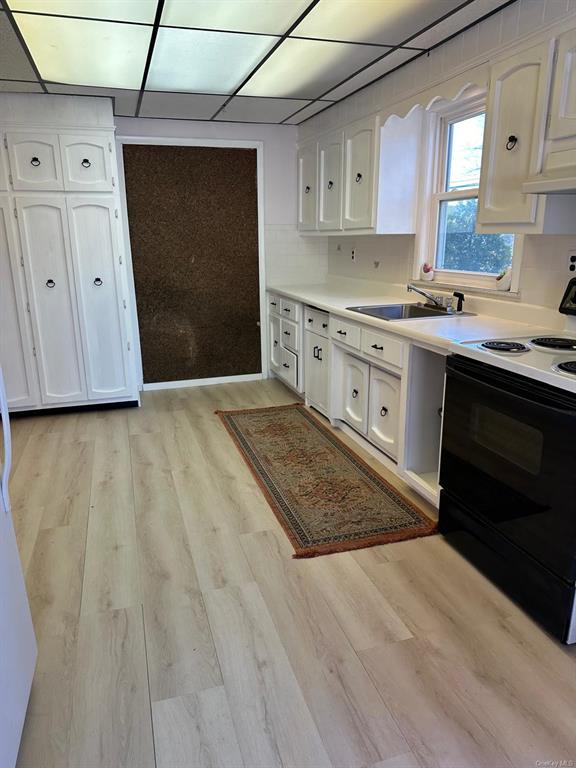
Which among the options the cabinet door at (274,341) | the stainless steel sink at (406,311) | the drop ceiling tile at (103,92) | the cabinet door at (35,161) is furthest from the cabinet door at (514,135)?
the cabinet door at (35,161)

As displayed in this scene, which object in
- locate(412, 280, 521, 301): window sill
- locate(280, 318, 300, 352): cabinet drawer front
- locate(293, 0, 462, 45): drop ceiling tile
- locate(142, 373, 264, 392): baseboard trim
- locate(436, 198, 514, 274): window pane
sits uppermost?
locate(293, 0, 462, 45): drop ceiling tile

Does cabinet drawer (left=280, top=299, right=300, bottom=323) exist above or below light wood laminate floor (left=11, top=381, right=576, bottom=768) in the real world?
above

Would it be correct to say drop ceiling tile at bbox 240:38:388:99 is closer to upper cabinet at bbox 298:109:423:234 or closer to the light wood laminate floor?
upper cabinet at bbox 298:109:423:234

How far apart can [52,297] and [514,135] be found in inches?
125

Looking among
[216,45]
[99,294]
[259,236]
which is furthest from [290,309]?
[216,45]

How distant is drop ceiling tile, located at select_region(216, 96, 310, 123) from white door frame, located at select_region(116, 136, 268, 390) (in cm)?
24

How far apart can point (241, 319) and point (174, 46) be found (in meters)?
2.54

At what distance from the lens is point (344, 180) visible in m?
3.87

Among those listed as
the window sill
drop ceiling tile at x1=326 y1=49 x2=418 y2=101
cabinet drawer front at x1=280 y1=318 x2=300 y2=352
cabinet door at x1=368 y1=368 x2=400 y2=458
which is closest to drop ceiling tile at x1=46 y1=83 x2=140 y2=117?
drop ceiling tile at x1=326 y1=49 x2=418 y2=101

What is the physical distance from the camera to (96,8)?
2250 mm

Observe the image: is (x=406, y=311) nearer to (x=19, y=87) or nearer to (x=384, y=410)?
(x=384, y=410)

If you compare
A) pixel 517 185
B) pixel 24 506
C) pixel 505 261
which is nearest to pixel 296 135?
pixel 505 261

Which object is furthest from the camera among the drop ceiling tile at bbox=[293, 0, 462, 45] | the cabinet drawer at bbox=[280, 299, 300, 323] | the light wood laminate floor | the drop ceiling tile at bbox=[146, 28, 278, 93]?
the cabinet drawer at bbox=[280, 299, 300, 323]

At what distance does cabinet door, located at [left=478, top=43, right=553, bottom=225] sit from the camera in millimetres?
2121
